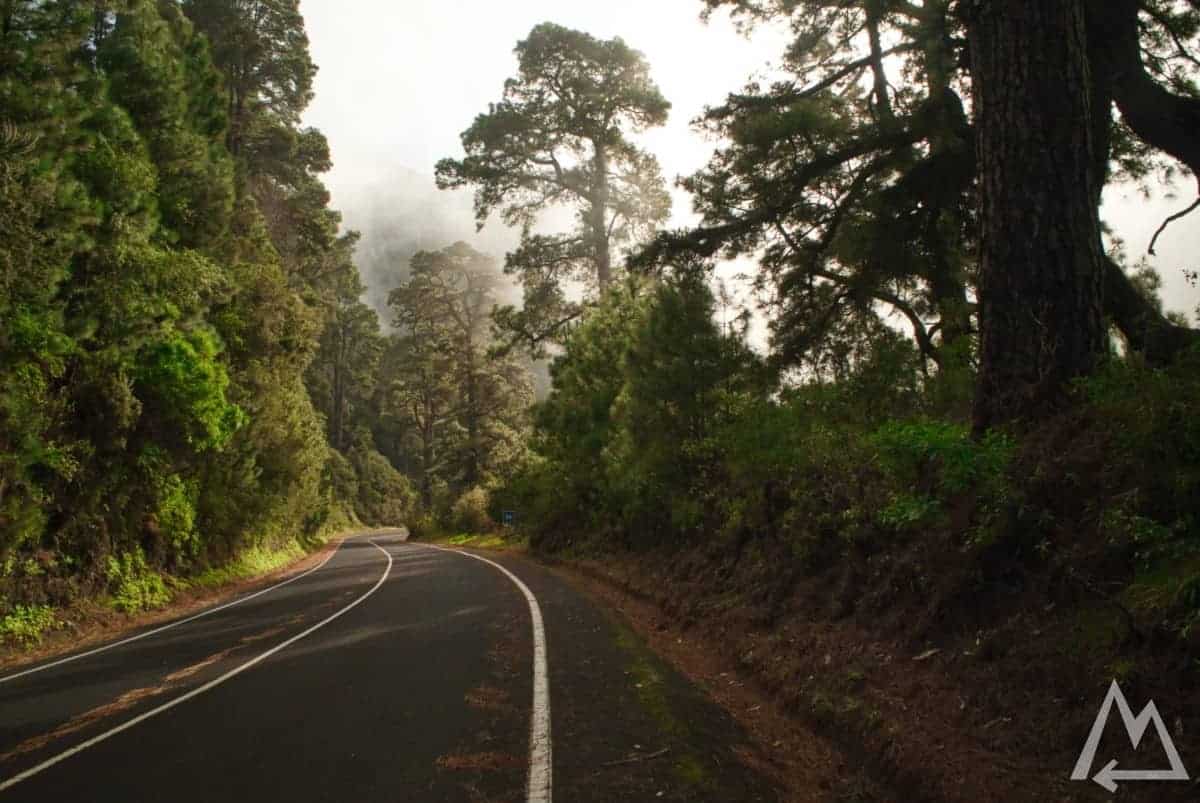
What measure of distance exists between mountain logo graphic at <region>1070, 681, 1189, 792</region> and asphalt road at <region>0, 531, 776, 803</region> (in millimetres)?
1786

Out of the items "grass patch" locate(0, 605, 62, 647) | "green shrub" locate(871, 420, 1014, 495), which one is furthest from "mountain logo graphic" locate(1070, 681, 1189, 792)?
"grass patch" locate(0, 605, 62, 647)

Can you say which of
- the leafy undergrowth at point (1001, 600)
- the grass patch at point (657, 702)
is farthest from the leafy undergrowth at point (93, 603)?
the leafy undergrowth at point (1001, 600)

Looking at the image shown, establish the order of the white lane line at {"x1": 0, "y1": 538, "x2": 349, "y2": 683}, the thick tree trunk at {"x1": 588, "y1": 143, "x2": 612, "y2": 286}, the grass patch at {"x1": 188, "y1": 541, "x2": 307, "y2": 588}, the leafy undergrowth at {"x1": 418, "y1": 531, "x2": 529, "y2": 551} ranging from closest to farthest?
the white lane line at {"x1": 0, "y1": 538, "x2": 349, "y2": 683} → the grass patch at {"x1": 188, "y1": 541, "x2": 307, "y2": 588} → the thick tree trunk at {"x1": 588, "y1": 143, "x2": 612, "y2": 286} → the leafy undergrowth at {"x1": 418, "y1": 531, "x2": 529, "y2": 551}

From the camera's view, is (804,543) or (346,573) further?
(346,573)

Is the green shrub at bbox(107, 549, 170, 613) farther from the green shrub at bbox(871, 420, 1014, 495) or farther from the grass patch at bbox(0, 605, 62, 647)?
the green shrub at bbox(871, 420, 1014, 495)

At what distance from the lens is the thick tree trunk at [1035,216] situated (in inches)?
265

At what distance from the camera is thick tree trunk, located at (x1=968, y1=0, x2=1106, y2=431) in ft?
22.0

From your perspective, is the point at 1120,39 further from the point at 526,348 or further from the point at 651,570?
the point at 526,348

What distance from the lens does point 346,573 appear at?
22.7 m

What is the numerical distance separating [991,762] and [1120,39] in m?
9.80

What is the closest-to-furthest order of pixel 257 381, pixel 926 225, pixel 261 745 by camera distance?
1. pixel 261 745
2. pixel 926 225
3. pixel 257 381

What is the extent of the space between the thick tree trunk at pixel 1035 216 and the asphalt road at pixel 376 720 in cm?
424

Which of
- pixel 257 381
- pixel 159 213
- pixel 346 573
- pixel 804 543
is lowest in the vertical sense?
pixel 346 573

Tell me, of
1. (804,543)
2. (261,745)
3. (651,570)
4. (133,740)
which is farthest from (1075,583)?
(651,570)
